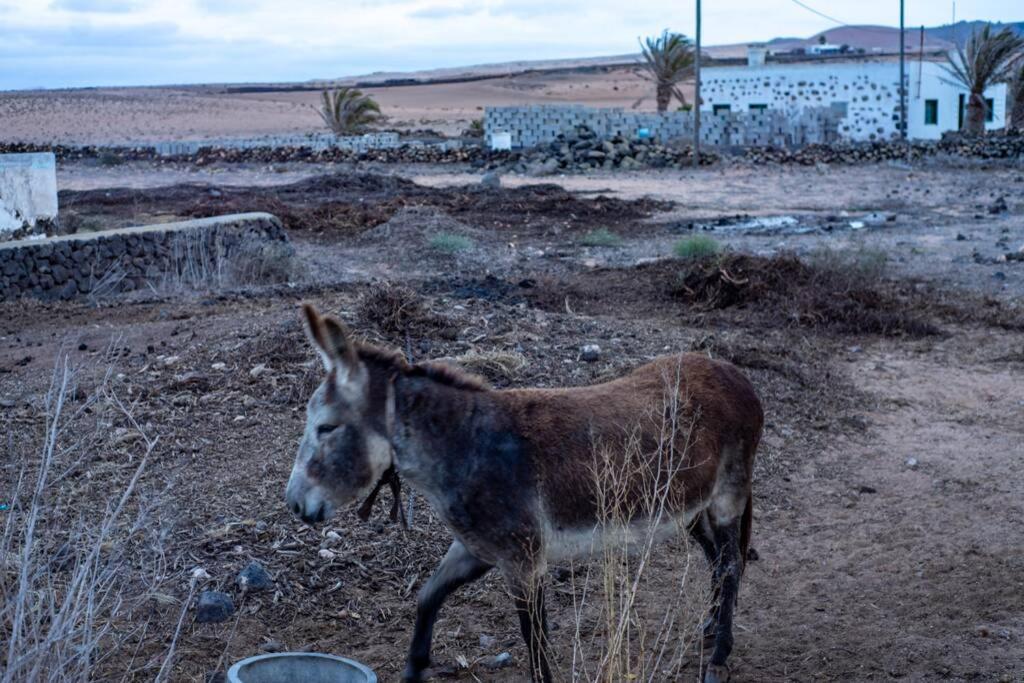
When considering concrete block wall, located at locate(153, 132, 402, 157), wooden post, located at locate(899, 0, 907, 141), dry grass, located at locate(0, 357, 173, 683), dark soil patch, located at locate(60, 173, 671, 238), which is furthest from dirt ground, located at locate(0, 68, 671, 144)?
dry grass, located at locate(0, 357, 173, 683)

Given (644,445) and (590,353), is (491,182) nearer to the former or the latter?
(590,353)

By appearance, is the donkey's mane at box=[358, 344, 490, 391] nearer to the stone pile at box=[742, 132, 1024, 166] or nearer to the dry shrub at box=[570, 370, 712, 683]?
the dry shrub at box=[570, 370, 712, 683]

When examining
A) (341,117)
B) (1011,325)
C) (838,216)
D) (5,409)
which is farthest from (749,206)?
(341,117)

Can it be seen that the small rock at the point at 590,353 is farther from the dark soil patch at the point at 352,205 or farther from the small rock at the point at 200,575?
the dark soil patch at the point at 352,205

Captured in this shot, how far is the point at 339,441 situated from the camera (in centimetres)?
440

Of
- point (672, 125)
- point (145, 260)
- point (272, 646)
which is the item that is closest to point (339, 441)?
point (272, 646)

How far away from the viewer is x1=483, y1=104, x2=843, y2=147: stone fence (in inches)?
1719

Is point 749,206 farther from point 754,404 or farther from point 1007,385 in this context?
point 754,404

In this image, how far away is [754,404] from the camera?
17.4 ft

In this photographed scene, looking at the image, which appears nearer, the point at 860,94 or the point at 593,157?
the point at 593,157

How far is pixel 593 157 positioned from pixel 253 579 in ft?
104

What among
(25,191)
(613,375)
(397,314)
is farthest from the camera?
(25,191)

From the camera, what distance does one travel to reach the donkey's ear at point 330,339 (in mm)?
4207

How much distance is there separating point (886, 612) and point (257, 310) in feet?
26.7
